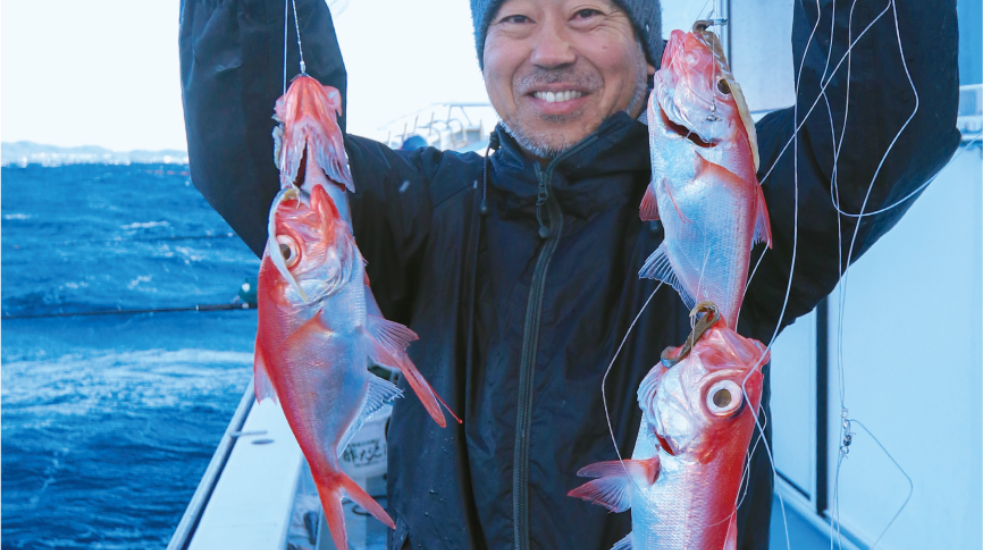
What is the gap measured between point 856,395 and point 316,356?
6.71 feet

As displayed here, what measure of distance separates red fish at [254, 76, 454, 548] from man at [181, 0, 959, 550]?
373 mm

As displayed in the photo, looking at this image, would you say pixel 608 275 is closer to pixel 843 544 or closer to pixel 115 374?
pixel 843 544

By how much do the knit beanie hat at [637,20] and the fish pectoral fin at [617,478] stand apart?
1.42m

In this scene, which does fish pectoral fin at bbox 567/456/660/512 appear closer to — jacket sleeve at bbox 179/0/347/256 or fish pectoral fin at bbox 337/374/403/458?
fish pectoral fin at bbox 337/374/403/458

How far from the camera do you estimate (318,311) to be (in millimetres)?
1197

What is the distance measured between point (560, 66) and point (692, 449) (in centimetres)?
125

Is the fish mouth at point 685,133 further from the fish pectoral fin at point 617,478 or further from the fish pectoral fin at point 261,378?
the fish pectoral fin at point 261,378

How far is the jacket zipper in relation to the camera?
172 cm

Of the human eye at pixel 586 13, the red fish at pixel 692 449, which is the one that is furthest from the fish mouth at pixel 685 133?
the human eye at pixel 586 13

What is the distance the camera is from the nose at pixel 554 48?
1.97 metres

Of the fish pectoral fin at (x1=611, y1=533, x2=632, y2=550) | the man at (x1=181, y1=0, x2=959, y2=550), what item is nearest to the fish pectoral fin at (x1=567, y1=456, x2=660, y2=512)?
the fish pectoral fin at (x1=611, y1=533, x2=632, y2=550)

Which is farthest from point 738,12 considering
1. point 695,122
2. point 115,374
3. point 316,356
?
point 115,374

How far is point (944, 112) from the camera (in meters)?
1.31

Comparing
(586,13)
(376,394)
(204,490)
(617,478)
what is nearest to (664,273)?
(617,478)
